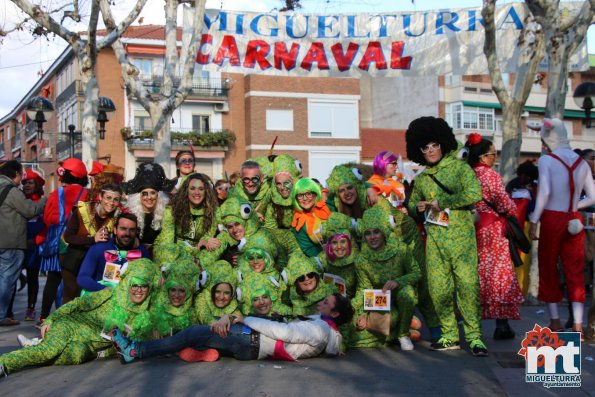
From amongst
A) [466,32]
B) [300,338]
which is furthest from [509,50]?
[300,338]

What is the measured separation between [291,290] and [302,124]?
35929 millimetres

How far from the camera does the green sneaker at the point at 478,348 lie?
249 inches

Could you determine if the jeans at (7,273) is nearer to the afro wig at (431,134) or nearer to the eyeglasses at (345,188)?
the eyeglasses at (345,188)

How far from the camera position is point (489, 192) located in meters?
7.14

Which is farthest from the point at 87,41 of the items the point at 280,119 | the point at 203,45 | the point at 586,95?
the point at 280,119

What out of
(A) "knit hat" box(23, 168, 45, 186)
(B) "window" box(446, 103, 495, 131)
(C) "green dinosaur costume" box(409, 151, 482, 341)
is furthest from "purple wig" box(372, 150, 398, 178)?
(B) "window" box(446, 103, 495, 131)

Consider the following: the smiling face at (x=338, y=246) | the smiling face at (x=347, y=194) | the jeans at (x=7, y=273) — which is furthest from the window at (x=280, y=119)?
the smiling face at (x=338, y=246)

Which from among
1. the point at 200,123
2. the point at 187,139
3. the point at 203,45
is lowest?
the point at 203,45

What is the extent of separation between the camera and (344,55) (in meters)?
12.7

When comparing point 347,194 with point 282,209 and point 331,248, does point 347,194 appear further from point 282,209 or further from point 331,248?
point 331,248

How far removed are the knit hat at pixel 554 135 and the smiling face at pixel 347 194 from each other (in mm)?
1954

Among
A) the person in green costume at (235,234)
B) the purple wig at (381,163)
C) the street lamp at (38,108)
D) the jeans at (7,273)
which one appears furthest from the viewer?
the street lamp at (38,108)

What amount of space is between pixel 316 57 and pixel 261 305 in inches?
267

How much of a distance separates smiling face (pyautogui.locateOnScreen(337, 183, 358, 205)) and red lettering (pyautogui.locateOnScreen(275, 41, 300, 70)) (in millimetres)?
5181
